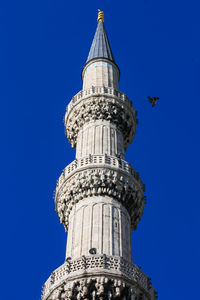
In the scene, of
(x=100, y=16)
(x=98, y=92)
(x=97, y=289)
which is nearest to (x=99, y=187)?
(x=97, y=289)

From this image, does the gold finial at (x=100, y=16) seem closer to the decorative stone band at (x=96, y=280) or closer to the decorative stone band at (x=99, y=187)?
the decorative stone band at (x=99, y=187)

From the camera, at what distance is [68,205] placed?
2298cm

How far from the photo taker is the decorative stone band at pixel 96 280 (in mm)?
18562

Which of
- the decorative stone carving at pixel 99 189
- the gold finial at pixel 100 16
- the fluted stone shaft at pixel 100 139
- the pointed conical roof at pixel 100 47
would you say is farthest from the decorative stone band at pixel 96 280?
the gold finial at pixel 100 16

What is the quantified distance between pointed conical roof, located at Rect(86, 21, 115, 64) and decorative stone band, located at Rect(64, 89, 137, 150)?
4.35 m

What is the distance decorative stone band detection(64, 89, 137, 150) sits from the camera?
2628 centimetres

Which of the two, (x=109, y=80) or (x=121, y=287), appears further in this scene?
(x=109, y=80)

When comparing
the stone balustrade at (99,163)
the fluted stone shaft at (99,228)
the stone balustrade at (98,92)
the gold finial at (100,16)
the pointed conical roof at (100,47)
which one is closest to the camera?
the fluted stone shaft at (99,228)

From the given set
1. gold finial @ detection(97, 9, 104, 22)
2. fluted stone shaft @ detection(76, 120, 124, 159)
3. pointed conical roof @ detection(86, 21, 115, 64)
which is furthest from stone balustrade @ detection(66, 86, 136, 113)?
gold finial @ detection(97, 9, 104, 22)

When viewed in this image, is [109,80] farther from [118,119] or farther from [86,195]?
[86,195]

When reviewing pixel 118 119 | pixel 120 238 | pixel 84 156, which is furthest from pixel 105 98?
pixel 120 238

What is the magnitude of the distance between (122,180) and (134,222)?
92.4 inches

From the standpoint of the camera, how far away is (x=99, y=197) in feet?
73.2

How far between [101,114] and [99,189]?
5.11 metres
